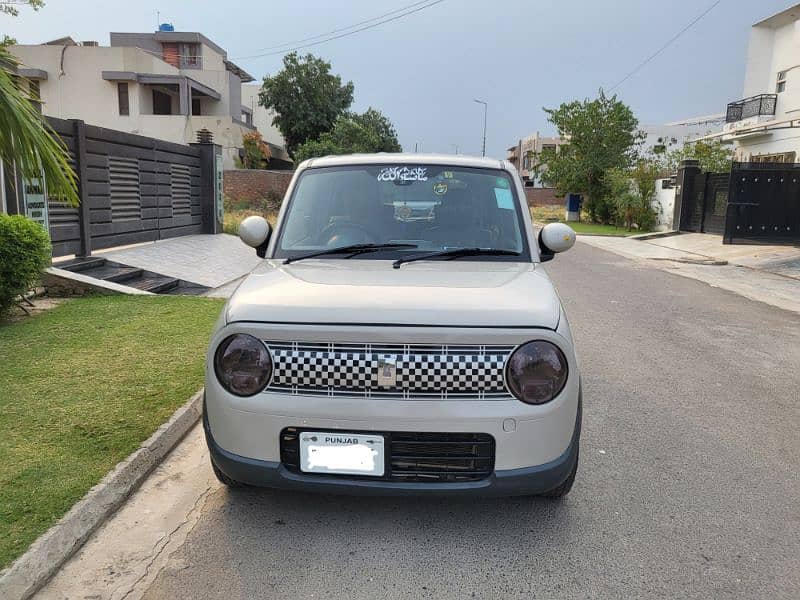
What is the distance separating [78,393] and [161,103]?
38607 mm

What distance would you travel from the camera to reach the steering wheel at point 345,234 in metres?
3.85

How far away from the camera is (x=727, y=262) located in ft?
55.4

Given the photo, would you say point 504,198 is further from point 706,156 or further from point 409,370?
point 706,156

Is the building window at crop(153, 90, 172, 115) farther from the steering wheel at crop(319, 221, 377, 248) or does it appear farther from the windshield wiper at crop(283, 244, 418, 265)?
the windshield wiper at crop(283, 244, 418, 265)

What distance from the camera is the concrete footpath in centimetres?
1199

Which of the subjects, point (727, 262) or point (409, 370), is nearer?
point (409, 370)

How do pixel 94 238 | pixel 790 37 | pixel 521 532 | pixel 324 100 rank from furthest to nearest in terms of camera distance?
1. pixel 324 100
2. pixel 790 37
3. pixel 94 238
4. pixel 521 532

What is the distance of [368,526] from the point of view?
3152 millimetres

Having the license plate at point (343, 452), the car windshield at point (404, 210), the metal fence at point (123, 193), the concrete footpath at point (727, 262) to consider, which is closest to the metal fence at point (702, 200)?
the concrete footpath at point (727, 262)

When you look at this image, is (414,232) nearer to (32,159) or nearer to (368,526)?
(368,526)

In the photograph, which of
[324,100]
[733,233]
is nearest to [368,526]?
[733,233]

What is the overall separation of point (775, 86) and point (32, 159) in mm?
35186

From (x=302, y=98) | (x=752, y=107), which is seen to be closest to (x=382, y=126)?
(x=302, y=98)

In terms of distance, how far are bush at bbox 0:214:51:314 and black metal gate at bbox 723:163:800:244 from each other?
18277 millimetres
